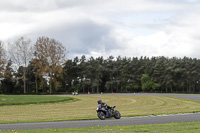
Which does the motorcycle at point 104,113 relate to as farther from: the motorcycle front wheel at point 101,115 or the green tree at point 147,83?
the green tree at point 147,83

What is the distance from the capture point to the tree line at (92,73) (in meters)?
84.4

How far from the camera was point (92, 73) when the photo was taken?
4466 inches

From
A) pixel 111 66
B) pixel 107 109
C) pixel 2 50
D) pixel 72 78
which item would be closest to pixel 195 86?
pixel 111 66

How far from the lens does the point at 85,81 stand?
111 m

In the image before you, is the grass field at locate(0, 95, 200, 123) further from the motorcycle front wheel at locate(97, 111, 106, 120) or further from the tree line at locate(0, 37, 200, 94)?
the tree line at locate(0, 37, 200, 94)

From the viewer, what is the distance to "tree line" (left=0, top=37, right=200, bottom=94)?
84438 mm

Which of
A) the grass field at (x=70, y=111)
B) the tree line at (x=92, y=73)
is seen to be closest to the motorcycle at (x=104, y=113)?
the grass field at (x=70, y=111)

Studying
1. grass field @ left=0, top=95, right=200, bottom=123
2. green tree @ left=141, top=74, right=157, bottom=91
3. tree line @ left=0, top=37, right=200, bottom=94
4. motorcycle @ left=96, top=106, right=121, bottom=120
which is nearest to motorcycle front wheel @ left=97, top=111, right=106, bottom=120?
motorcycle @ left=96, top=106, right=121, bottom=120

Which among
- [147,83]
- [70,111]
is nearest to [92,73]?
[147,83]

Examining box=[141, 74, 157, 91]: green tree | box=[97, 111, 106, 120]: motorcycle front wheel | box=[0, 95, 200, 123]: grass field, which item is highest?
box=[141, 74, 157, 91]: green tree

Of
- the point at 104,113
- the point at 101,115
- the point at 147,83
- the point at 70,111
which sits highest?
the point at 147,83

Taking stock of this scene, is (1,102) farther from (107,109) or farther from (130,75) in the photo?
(130,75)

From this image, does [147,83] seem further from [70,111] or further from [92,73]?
[70,111]

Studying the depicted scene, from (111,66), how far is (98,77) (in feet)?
40.5
